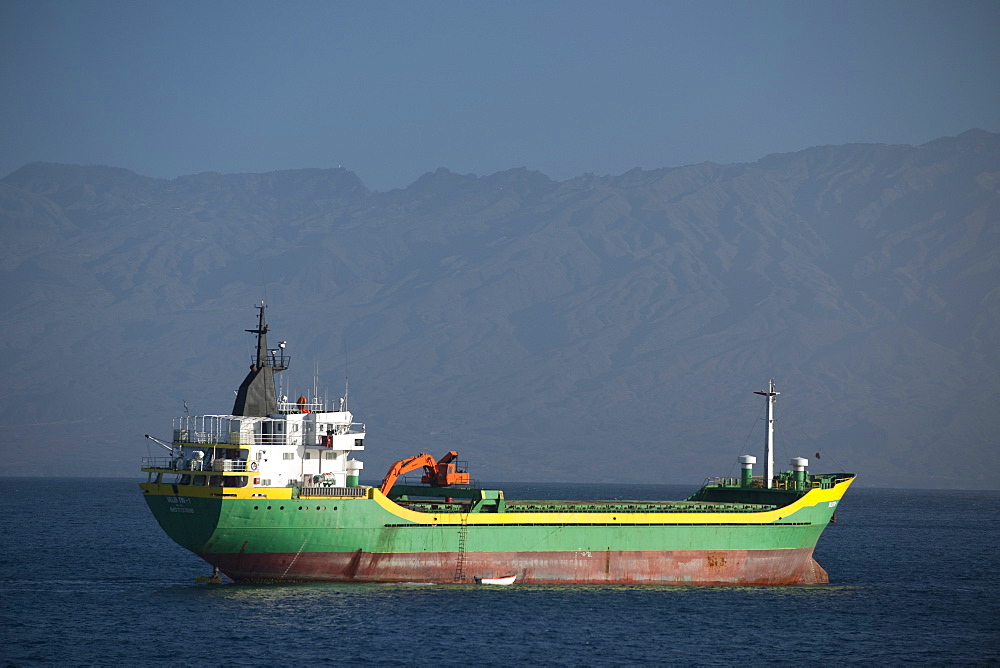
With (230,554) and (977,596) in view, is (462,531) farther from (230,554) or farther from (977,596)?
(977,596)

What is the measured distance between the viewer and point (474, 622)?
5453 cm

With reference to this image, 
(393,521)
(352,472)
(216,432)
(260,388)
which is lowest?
(393,521)

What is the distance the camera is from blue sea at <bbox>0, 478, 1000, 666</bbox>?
161 ft

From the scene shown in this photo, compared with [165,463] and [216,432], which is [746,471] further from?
[165,463]

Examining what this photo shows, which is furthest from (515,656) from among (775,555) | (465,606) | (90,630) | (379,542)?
(775,555)

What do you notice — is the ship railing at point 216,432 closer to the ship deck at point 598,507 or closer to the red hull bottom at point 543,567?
the red hull bottom at point 543,567

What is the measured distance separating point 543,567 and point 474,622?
965cm

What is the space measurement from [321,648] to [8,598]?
1976 cm

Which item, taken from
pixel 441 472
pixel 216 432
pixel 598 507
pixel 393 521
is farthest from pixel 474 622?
pixel 216 432

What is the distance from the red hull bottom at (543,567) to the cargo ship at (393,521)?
6cm

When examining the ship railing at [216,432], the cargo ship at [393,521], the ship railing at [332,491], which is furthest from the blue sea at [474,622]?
the ship railing at [216,432]

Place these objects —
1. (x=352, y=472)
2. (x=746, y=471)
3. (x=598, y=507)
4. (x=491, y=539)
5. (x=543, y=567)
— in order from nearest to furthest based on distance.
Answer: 1. (x=491, y=539)
2. (x=543, y=567)
3. (x=352, y=472)
4. (x=598, y=507)
5. (x=746, y=471)

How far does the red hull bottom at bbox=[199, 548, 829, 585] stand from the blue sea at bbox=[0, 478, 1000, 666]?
736 mm

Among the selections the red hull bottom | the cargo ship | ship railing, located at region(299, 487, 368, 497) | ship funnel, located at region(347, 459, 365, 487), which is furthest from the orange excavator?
ship railing, located at region(299, 487, 368, 497)
